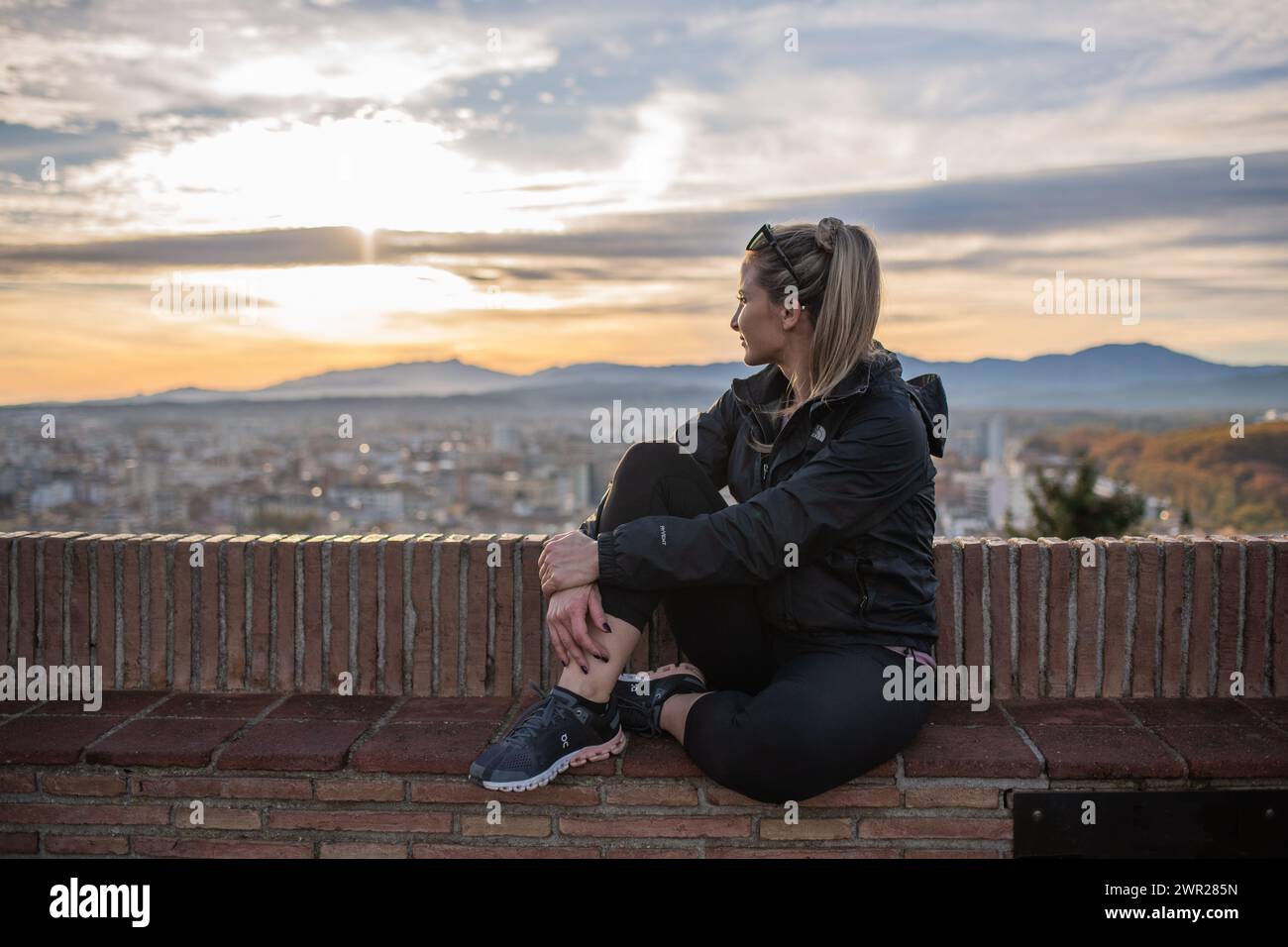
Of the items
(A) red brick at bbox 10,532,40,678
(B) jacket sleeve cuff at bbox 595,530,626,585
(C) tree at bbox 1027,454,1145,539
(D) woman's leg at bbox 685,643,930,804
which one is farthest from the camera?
(C) tree at bbox 1027,454,1145,539

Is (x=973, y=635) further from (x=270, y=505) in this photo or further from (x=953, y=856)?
(x=270, y=505)

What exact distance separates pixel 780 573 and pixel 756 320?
683 mm

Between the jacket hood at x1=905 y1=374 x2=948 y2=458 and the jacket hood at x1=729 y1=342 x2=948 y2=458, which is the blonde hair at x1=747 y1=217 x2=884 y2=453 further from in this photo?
the jacket hood at x1=905 y1=374 x2=948 y2=458

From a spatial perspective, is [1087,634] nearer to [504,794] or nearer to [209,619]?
[504,794]

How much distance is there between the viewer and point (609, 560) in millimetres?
2404

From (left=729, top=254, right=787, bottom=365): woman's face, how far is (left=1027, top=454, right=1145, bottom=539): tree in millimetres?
16816

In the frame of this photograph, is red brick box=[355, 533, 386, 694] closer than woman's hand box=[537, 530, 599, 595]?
No

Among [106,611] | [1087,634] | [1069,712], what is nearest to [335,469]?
[106,611]

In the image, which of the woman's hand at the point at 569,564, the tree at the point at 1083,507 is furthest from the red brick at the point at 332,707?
the tree at the point at 1083,507

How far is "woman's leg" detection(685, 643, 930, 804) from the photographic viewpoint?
2.27 m

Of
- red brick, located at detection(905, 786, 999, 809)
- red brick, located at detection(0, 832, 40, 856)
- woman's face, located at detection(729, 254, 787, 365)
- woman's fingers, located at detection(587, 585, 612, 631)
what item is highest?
woman's face, located at detection(729, 254, 787, 365)

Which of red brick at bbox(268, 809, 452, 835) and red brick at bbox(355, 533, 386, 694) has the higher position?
red brick at bbox(355, 533, 386, 694)

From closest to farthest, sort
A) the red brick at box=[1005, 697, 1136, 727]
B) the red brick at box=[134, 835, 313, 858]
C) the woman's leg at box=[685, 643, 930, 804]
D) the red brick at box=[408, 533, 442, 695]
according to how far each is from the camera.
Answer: the woman's leg at box=[685, 643, 930, 804], the red brick at box=[134, 835, 313, 858], the red brick at box=[1005, 697, 1136, 727], the red brick at box=[408, 533, 442, 695]

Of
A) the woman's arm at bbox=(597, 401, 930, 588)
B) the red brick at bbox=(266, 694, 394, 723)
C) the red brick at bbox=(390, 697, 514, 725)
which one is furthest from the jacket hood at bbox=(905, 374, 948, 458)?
the red brick at bbox=(266, 694, 394, 723)
